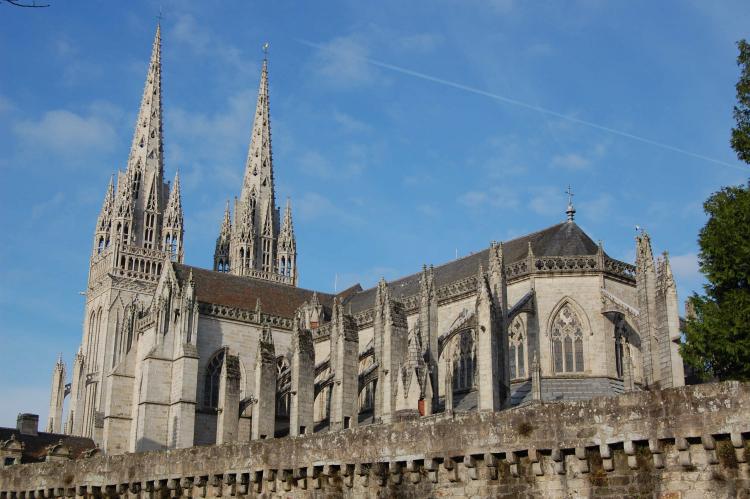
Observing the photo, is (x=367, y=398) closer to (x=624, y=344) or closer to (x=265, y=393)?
(x=265, y=393)

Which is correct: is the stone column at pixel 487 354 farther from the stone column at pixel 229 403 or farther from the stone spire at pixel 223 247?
the stone spire at pixel 223 247

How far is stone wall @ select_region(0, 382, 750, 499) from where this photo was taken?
10625mm

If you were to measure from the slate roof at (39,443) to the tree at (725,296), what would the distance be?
30.1 metres

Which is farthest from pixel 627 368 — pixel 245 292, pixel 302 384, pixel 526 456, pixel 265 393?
pixel 526 456

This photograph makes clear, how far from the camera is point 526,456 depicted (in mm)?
12266

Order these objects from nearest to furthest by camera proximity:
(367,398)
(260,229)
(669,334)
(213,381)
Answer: (669,334), (367,398), (213,381), (260,229)

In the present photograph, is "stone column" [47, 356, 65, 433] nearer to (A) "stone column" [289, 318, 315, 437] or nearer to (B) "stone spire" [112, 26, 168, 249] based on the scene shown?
(B) "stone spire" [112, 26, 168, 249]

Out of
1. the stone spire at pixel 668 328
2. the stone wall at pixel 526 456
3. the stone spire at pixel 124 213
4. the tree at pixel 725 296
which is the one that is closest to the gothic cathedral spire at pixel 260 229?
the stone spire at pixel 124 213

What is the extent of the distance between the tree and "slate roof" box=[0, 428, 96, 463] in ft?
98.7

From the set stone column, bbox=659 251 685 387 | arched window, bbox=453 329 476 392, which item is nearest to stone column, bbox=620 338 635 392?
stone column, bbox=659 251 685 387

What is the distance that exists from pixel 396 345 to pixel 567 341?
6.50 metres

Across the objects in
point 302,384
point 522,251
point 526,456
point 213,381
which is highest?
point 522,251

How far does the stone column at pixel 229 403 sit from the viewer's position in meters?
36.8

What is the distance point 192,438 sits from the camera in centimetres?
3875
